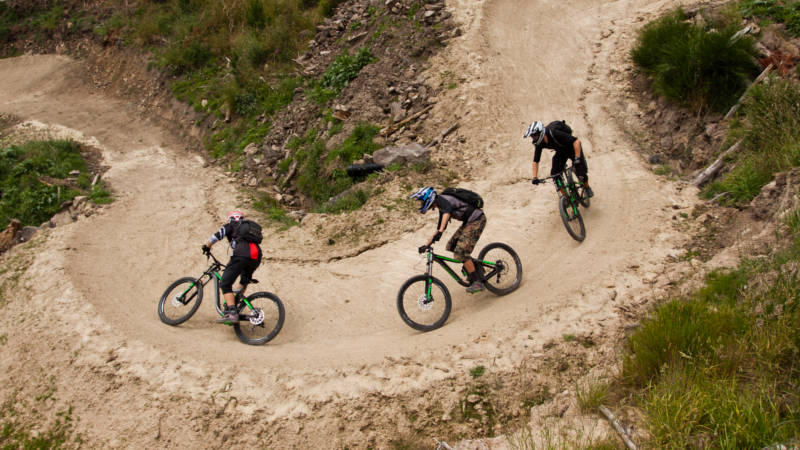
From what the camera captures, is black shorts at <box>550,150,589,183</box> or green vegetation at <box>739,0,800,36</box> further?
green vegetation at <box>739,0,800,36</box>

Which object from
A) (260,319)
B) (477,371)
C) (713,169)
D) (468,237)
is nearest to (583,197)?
(713,169)

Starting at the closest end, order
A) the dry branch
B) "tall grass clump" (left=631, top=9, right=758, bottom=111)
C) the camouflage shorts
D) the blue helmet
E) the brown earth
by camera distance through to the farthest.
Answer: the brown earth, the blue helmet, the camouflage shorts, "tall grass clump" (left=631, top=9, right=758, bottom=111), the dry branch

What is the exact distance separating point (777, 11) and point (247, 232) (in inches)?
598

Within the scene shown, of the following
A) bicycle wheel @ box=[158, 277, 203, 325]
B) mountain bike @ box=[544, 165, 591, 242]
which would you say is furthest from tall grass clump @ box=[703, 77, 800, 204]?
bicycle wheel @ box=[158, 277, 203, 325]

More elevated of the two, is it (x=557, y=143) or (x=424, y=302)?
(x=557, y=143)

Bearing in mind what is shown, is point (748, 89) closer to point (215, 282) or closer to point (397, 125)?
point (397, 125)

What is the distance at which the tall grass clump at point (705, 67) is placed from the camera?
40.4 feet

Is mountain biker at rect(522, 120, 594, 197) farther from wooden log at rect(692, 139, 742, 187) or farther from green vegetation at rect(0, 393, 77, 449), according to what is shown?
green vegetation at rect(0, 393, 77, 449)

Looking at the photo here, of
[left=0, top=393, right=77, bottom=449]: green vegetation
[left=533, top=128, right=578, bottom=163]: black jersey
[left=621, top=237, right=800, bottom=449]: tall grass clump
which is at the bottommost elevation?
[left=0, top=393, right=77, bottom=449]: green vegetation

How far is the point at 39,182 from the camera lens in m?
15.6

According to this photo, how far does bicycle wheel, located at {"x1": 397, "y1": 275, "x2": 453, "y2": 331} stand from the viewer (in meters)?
8.34

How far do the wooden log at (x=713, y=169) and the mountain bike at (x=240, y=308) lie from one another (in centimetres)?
955

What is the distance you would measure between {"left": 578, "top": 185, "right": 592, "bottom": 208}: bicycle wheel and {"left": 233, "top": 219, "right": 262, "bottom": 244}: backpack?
6770 mm

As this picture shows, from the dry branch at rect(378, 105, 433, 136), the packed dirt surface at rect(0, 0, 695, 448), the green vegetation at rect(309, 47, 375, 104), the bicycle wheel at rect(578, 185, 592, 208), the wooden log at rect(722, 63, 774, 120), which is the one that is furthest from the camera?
the green vegetation at rect(309, 47, 375, 104)
